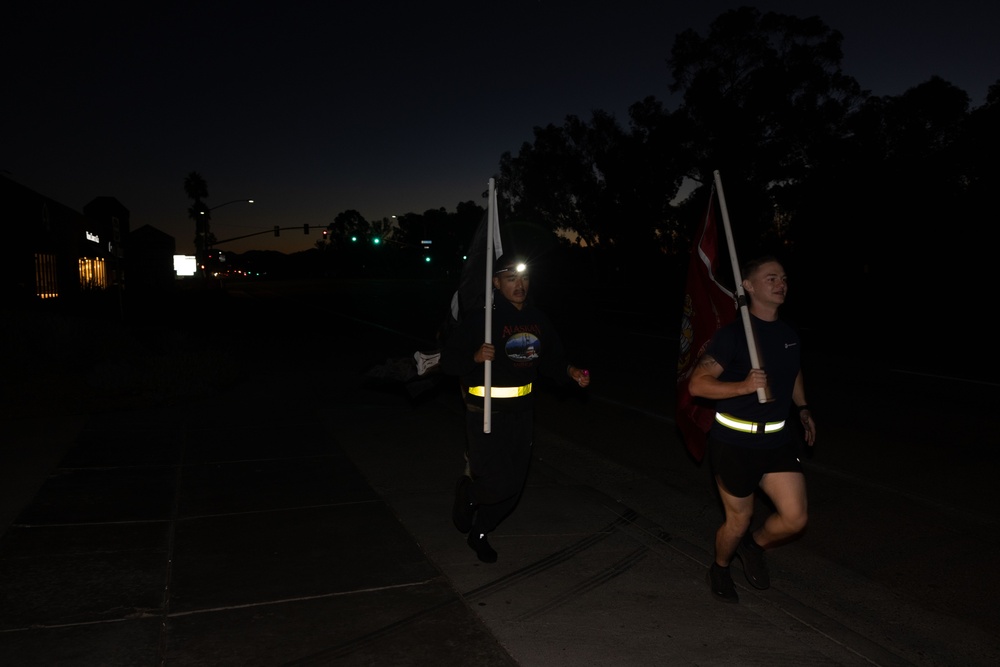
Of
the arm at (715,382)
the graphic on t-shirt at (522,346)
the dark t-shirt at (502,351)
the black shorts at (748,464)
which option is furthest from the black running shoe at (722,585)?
the graphic on t-shirt at (522,346)

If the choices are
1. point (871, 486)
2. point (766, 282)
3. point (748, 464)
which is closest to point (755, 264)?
point (766, 282)

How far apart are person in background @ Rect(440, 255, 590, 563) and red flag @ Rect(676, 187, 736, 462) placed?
0.58m

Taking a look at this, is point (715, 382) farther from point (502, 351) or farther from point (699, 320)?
point (502, 351)

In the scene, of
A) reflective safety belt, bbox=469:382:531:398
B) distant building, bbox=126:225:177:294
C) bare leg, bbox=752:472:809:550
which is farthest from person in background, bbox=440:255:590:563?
distant building, bbox=126:225:177:294

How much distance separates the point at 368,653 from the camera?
155 inches

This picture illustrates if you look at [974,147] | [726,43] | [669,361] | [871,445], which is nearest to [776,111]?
[726,43]

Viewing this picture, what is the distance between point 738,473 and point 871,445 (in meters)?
4.91

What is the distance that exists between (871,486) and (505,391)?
12.1 feet

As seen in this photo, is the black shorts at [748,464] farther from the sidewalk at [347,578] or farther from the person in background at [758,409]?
the sidewalk at [347,578]

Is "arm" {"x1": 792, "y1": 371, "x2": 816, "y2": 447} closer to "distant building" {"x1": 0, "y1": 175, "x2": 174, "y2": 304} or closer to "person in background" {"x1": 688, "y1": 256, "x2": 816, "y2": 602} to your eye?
"person in background" {"x1": 688, "y1": 256, "x2": 816, "y2": 602}

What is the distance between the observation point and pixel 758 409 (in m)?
4.26

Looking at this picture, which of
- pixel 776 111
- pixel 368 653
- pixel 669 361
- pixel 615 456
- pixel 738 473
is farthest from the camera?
pixel 776 111

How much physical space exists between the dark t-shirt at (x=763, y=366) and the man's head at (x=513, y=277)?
3.98ft

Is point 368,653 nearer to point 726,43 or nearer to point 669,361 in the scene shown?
point 669,361
